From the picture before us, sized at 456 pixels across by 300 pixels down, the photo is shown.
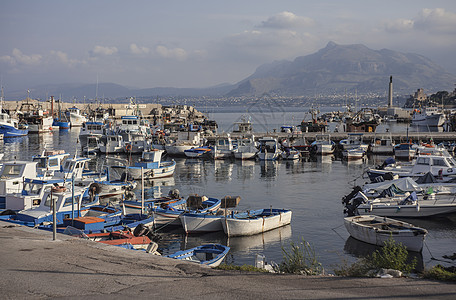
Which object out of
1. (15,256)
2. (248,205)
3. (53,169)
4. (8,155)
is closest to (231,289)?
(15,256)

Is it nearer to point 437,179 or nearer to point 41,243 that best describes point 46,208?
point 41,243

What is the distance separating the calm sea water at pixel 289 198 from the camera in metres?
21.4

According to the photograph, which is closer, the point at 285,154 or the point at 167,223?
the point at 167,223

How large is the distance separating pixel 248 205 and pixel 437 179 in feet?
41.0

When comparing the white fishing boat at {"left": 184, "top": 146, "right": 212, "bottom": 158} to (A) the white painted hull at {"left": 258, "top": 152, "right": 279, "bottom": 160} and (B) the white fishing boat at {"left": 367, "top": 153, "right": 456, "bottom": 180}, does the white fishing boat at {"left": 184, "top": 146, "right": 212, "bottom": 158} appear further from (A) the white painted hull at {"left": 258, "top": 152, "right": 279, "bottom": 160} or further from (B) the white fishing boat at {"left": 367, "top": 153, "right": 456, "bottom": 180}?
(B) the white fishing boat at {"left": 367, "top": 153, "right": 456, "bottom": 180}

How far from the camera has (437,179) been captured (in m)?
32.6

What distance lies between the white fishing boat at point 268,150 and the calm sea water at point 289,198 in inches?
47.8

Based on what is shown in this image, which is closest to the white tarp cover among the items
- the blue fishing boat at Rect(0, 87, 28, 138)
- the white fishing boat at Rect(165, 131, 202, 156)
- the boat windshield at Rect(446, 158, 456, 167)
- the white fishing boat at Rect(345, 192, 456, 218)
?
the white fishing boat at Rect(345, 192, 456, 218)

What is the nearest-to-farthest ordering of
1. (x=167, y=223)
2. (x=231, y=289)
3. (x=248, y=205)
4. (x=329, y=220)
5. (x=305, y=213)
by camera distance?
(x=231, y=289), (x=167, y=223), (x=329, y=220), (x=305, y=213), (x=248, y=205)

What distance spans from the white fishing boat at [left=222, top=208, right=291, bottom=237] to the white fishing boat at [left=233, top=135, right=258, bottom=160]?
1196 inches

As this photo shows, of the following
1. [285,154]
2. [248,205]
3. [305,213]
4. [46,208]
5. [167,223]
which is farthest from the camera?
Answer: [285,154]

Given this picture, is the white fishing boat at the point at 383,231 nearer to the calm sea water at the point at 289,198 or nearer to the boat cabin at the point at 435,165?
the calm sea water at the point at 289,198

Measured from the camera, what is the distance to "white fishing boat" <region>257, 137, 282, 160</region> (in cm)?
5456

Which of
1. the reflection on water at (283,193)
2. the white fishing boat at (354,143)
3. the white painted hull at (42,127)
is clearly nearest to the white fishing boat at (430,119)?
the white fishing boat at (354,143)
